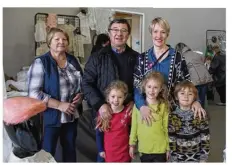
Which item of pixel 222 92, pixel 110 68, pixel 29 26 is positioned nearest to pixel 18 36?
pixel 29 26

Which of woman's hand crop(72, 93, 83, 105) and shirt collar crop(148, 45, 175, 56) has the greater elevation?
shirt collar crop(148, 45, 175, 56)

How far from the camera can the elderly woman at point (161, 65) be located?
1.34 meters

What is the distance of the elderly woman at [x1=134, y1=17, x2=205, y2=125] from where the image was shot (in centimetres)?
134

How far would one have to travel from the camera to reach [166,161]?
136 centimetres

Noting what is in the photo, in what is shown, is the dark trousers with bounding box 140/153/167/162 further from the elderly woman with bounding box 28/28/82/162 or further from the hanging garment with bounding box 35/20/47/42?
the hanging garment with bounding box 35/20/47/42

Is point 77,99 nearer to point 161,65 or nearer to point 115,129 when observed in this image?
point 115,129

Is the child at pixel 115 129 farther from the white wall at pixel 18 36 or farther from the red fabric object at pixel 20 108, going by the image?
the white wall at pixel 18 36

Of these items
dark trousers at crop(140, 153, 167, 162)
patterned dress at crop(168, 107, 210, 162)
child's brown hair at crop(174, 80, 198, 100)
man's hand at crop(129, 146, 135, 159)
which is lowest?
dark trousers at crop(140, 153, 167, 162)

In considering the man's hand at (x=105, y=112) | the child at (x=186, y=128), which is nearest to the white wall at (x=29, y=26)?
the child at (x=186, y=128)

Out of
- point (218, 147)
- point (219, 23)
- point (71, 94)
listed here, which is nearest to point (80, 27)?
point (71, 94)

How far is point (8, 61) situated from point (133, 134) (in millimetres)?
642

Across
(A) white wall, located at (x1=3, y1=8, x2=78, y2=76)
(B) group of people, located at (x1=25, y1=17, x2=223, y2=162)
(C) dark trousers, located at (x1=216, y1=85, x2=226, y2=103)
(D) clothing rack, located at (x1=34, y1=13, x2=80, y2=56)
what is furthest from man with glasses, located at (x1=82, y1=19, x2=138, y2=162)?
(C) dark trousers, located at (x1=216, y1=85, x2=226, y2=103)

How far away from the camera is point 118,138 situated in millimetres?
1373
